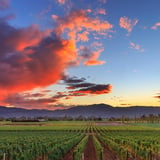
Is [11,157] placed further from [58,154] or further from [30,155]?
[58,154]

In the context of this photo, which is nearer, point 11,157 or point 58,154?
point 11,157

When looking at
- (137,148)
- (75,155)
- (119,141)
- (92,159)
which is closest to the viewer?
(75,155)

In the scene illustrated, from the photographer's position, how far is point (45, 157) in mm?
26359

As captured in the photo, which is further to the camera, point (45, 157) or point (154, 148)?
point (154, 148)

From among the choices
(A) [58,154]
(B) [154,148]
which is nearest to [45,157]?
(A) [58,154]

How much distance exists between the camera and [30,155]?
24.6 metres

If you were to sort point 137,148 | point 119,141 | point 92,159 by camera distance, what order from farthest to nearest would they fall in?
point 119,141 → point 137,148 → point 92,159

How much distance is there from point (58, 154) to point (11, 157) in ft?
13.9

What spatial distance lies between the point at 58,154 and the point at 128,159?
629 centimetres

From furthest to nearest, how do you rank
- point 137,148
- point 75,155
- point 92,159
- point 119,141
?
1. point 119,141
2. point 137,148
3. point 92,159
4. point 75,155

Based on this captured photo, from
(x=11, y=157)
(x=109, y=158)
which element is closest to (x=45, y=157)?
(x=11, y=157)

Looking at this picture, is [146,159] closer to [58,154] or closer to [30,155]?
[58,154]

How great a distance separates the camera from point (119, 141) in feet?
133

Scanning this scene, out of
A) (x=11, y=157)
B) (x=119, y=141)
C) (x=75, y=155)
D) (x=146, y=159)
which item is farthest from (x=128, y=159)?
(x=119, y=141)
